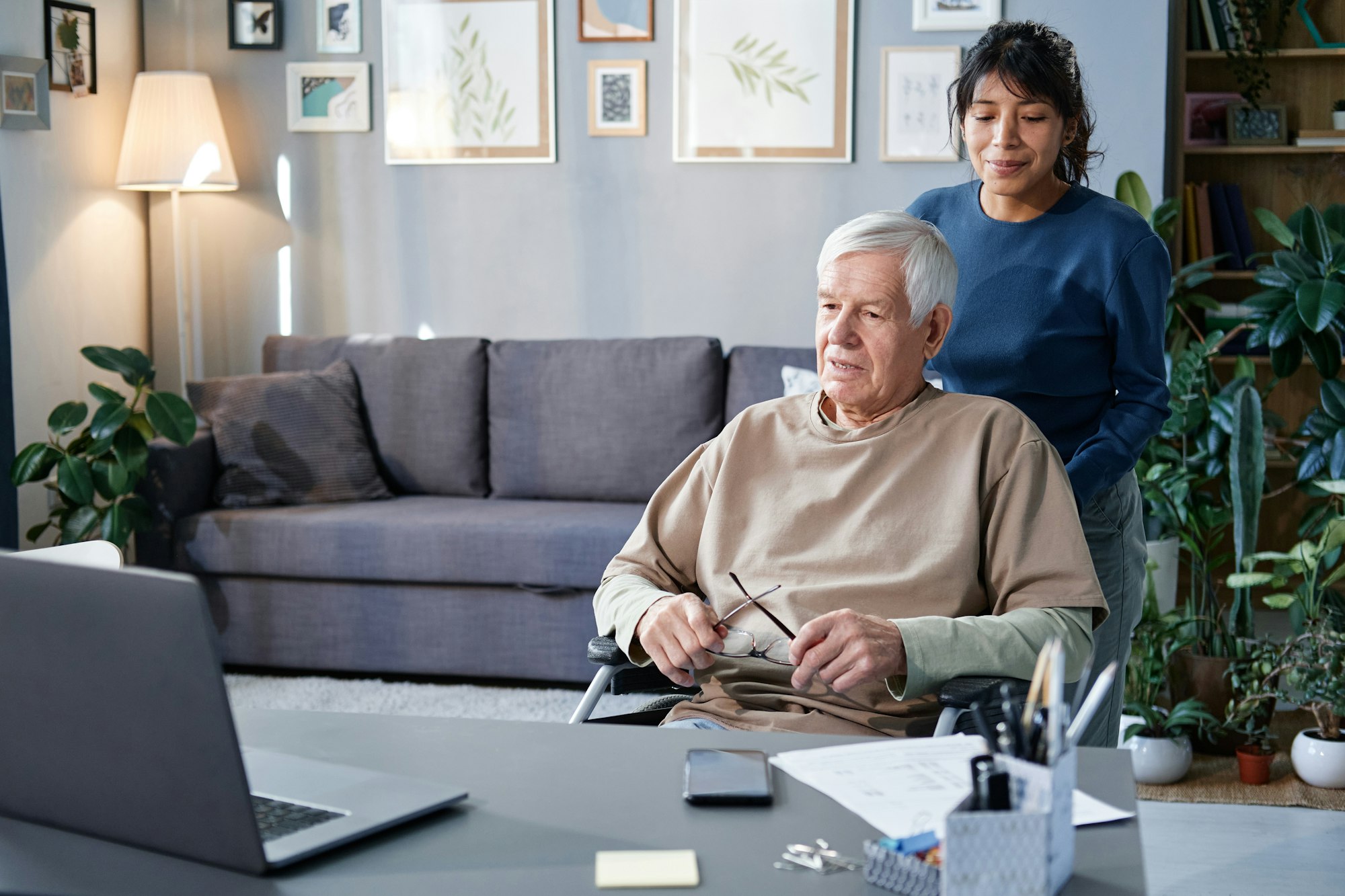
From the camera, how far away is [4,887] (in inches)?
34.6

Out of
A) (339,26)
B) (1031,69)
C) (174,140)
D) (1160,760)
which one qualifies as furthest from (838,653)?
(339,26)

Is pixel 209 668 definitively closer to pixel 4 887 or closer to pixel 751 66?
pixel 4 887

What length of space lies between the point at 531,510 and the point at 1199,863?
6.48 feet

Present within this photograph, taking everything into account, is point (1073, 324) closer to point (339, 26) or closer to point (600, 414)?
point (600, 414)

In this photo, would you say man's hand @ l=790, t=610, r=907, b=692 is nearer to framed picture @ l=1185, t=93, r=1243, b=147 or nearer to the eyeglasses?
the eyeglasses

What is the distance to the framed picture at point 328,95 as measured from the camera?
4.34m

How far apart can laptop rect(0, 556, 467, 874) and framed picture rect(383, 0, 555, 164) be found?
3.55 meters

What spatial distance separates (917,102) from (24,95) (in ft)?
9.06

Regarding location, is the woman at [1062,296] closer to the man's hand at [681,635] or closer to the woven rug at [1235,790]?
the man's hand at [681,635]

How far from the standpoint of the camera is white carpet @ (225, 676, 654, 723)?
10.8ft

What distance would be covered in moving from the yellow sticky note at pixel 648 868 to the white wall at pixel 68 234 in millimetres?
3599

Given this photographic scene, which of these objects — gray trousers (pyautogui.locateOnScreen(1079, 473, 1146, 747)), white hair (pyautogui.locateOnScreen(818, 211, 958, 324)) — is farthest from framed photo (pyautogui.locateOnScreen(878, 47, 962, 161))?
white hair (pyautogui.locateOnScreen(818, 211, 958, 324))

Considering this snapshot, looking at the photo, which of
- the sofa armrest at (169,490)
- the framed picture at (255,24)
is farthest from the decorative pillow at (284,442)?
the framed picture at (255,24)

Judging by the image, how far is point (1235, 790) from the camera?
287cm
